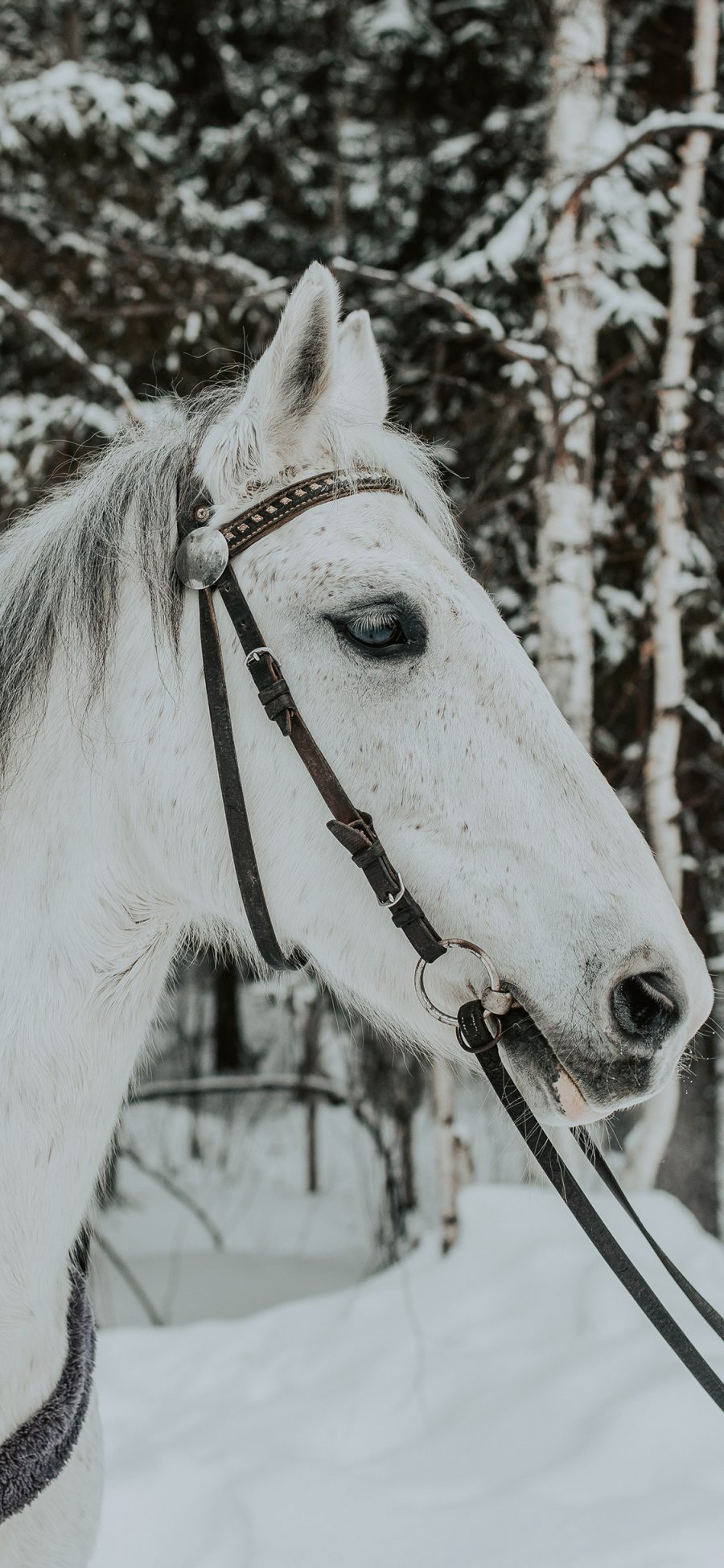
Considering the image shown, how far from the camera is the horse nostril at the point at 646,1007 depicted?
1.29m

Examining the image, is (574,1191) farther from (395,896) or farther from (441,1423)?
(441,1423)

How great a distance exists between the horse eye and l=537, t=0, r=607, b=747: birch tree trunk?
289cm

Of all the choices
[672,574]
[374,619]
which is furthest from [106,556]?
[672,574]

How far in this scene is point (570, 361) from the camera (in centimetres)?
432

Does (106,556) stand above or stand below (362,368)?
below

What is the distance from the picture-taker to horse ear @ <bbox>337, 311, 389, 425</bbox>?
180 cm

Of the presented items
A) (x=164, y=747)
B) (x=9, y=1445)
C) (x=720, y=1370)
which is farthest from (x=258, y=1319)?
(x=164, y=747)

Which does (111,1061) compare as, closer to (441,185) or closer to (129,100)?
(441,185)

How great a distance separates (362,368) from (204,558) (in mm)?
603

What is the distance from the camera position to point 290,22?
26.9 ft

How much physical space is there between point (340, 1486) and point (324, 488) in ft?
9.18

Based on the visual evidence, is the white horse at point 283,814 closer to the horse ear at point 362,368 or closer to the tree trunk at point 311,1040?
the horse ear at point 362,368

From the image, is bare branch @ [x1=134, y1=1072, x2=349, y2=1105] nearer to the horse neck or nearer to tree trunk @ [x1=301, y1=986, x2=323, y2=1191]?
tree trunk @ [x1=301, y1=986, x2=323, y2=1191]

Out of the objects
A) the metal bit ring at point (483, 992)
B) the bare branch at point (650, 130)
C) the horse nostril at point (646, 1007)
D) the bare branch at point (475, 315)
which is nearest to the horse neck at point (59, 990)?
the metal bit ring at point (483, 992)
